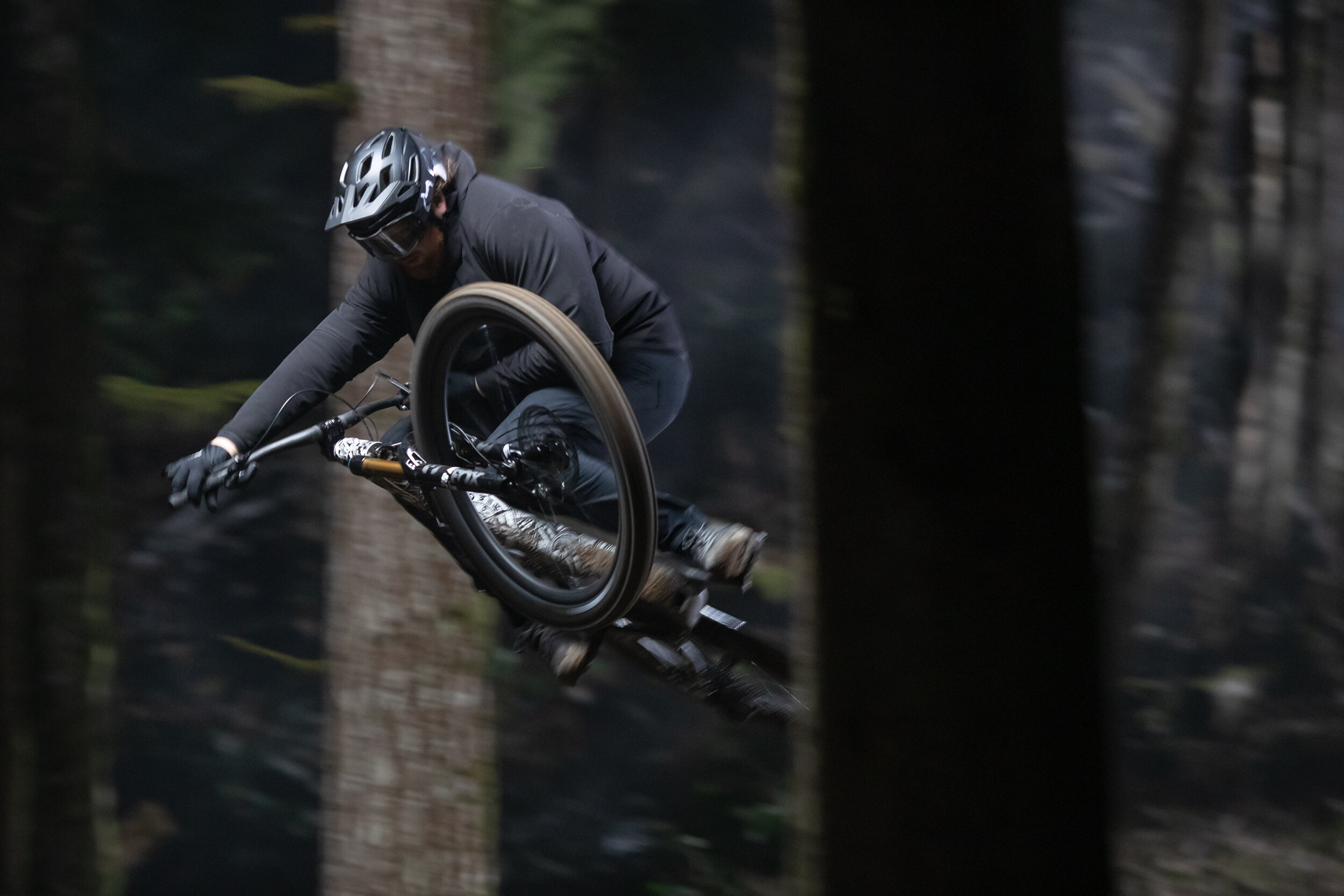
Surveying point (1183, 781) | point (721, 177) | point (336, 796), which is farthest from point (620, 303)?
point (1183, 781)

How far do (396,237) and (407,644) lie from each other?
180 centimetres

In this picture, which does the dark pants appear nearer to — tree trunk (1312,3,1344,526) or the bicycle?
the bicycle

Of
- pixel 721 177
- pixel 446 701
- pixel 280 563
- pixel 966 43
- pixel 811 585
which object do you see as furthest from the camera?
pixel 280 563

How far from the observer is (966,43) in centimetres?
206

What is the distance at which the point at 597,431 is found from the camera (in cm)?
287

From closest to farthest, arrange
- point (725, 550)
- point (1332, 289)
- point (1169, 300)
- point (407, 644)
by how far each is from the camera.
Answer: point (725, 550)
point (407, 644)
point (1169, 300)
point (1332, 289)

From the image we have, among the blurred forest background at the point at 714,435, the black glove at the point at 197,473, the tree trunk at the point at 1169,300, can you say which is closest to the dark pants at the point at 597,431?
the black glove at the point at 197,473

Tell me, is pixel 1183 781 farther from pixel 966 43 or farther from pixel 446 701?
pixel 966 43

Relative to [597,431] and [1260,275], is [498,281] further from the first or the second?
[1260,275]

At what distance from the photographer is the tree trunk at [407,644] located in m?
4.22

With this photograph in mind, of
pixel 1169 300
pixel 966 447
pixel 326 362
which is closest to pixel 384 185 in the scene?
pixel 326 362

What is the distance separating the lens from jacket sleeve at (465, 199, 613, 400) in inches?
119

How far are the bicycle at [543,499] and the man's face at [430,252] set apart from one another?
19 cm

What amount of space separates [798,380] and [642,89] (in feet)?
19.9
